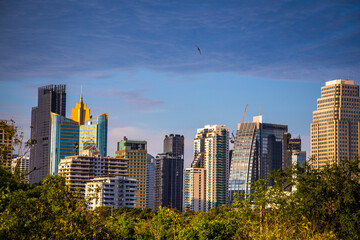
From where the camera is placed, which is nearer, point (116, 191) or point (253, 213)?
point (253, 213)

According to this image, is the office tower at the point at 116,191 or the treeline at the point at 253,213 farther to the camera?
the office tower at the point at 116,191

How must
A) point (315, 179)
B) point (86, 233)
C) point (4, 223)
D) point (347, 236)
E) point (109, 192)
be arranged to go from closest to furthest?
point (4, 223), point (86, 233), point (347, 236), point (315, 179), point (109, 192)

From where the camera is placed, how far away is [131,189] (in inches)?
7397

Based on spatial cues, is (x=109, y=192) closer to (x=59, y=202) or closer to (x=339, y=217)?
(x=339, y=217)

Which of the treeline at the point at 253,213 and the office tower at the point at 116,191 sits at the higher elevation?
the treeline at the point at 253,213

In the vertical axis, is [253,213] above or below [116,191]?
above

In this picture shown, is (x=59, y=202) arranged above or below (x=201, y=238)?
above

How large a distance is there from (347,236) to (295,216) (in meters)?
3.96

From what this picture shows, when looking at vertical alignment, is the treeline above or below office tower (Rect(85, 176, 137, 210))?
above

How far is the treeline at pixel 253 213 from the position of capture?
25656 millimetres

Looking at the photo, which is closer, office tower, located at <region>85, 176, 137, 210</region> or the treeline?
the treeline

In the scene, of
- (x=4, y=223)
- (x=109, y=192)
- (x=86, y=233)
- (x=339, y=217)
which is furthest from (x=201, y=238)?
(x=109, y=192)

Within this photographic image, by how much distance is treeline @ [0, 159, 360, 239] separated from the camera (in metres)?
25.7

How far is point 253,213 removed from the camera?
43.2 meters
